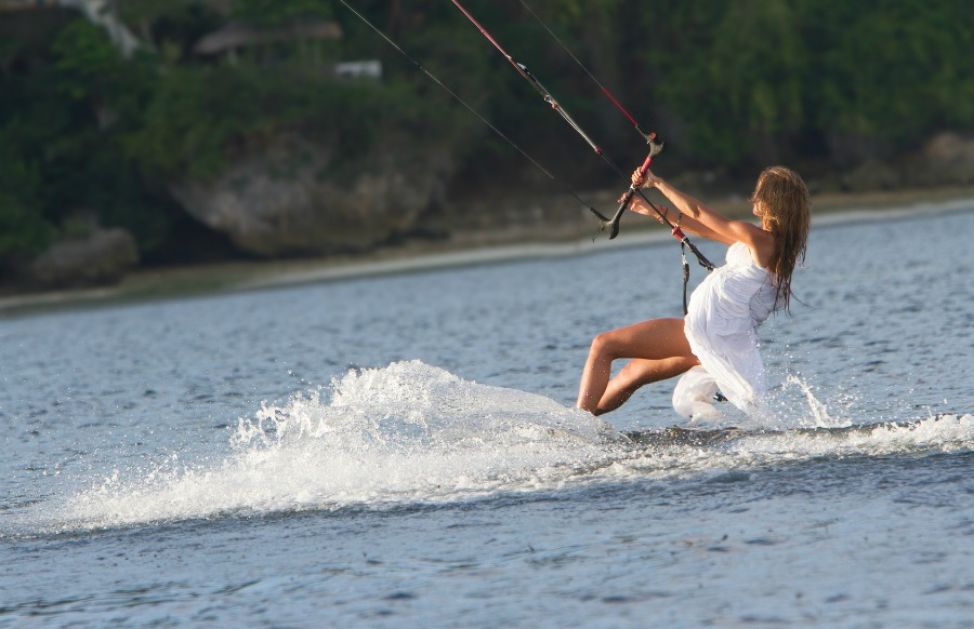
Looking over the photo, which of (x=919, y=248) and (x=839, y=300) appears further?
(x=919, y=248)

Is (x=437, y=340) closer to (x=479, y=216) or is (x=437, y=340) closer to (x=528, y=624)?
(x=528, y=624)

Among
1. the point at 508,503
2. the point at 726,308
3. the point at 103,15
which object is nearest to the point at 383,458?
the point at 508,503

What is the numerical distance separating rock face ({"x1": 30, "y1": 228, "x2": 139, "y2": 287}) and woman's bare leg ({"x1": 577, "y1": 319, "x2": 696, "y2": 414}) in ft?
103

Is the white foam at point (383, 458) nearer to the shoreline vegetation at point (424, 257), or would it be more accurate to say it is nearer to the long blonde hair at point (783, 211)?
the long blonde hair at point (783, 211)

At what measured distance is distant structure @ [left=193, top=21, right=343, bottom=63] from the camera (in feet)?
142

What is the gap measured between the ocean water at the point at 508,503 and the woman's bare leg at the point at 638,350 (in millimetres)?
292

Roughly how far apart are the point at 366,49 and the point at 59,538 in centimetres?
3843

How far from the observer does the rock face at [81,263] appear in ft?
130

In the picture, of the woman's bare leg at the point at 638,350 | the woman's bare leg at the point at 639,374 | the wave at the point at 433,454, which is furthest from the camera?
the woman's bare leg at the point at 639,374

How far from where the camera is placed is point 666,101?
4822cm

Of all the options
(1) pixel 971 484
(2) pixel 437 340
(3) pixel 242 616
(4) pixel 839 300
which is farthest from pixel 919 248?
(3) pixel 242 616

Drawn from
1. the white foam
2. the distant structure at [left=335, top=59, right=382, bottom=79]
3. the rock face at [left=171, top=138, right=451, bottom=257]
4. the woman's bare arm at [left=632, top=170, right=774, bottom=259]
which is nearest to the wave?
the white foam

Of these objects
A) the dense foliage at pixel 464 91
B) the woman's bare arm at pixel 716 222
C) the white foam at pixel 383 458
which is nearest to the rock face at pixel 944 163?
the dense foliage at pixel 464 91

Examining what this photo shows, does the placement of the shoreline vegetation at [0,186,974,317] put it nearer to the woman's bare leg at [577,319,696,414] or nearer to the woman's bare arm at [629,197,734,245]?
the woman's bare leg at [577,319,696,414]
